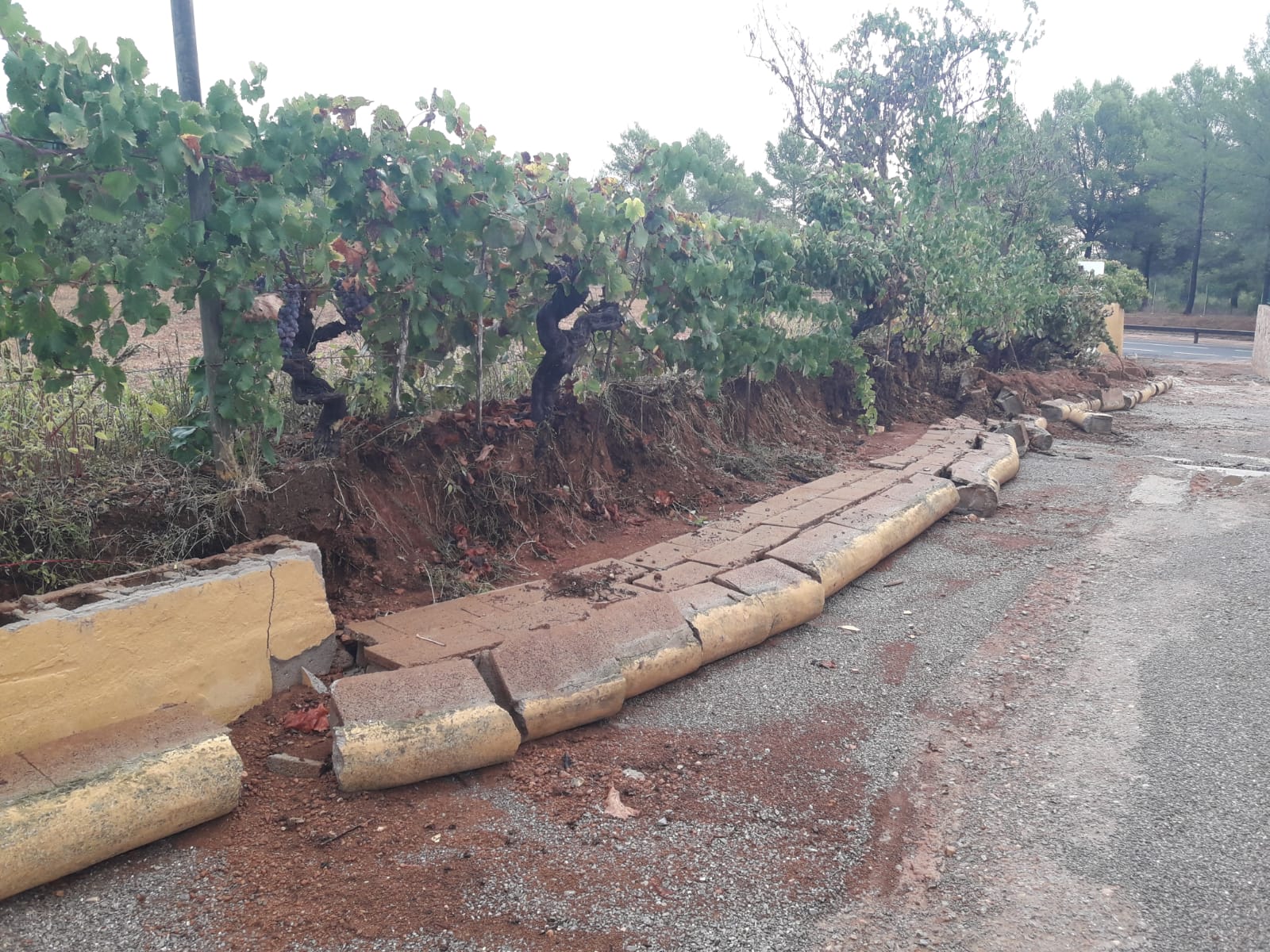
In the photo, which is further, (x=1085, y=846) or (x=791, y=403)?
(x=791, y=403)

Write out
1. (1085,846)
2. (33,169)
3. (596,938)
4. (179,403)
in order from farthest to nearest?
(179,403)
(33,169)
(1085,846)
(596,938)

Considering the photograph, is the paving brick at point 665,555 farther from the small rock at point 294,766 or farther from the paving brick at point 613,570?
the small rock at point 294,766

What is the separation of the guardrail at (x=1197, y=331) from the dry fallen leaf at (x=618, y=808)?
30987mm

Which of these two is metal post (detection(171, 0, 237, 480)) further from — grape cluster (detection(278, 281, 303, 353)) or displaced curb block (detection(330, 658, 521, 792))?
displaced curb block (detection(330, 658, 521, 792))

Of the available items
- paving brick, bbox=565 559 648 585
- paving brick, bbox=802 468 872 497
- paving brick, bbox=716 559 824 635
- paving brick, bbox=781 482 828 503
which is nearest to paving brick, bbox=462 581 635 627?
paving brick, bbox=565 559 648 585

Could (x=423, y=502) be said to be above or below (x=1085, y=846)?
above

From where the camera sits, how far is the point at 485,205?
17.0 feet

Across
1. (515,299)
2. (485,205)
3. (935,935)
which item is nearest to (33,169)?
(485,205)

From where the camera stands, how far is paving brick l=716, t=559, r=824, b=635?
15.6 feet

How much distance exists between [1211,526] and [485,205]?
5.69 metres

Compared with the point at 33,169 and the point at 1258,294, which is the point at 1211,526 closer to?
the point at 33,169

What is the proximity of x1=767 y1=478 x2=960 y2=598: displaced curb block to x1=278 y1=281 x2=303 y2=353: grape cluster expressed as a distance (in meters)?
2.86

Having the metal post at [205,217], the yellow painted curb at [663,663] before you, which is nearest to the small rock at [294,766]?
the yellow painted curb at [663,663]

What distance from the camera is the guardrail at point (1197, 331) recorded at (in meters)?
31.1
